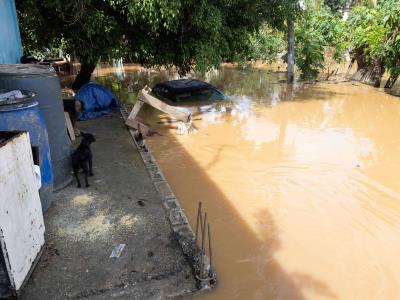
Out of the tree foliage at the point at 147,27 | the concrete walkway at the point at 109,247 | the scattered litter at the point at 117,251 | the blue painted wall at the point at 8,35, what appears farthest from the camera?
Answer: the tree foliage at the point at 147,27

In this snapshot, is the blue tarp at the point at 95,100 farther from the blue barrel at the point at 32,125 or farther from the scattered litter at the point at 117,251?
the scattered litter at the point at 117,251

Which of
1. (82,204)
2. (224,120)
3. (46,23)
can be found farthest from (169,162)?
(46,23)

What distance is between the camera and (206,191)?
5.43 m

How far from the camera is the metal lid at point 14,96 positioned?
11.0 feet

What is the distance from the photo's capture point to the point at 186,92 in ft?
40.3

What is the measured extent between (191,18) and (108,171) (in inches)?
195

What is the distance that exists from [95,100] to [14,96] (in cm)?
571

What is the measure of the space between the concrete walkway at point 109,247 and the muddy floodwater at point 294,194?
56 cm

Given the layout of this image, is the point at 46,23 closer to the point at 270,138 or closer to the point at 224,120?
the point at 224,120

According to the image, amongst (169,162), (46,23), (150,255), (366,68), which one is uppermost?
(46,23)

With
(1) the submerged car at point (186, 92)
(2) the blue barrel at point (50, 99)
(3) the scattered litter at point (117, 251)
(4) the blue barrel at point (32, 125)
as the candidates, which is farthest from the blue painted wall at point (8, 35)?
(1) the submerged car at point (186, 92)

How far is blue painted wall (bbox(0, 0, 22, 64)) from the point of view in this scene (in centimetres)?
565

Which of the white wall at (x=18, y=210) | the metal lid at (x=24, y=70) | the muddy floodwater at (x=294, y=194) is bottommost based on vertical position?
the muddy floodwater at (x=294, y=194)

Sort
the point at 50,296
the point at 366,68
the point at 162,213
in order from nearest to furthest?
the point at 50,296
the point at 162,213
the point at 366,68
